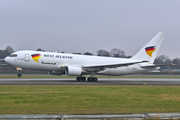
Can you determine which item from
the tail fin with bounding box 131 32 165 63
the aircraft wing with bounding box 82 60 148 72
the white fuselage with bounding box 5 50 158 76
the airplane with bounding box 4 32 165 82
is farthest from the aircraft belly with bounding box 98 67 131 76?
the tail fin with bounding box 131 32 165 63

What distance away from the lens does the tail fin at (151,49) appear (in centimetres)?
3509

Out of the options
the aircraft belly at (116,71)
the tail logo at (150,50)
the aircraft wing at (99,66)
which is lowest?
the aircraft belly at (116,71)

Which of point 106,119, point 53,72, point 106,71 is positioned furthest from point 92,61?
point 106,119

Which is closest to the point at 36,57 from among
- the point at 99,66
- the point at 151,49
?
the point at 99,66

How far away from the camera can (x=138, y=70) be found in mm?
35750

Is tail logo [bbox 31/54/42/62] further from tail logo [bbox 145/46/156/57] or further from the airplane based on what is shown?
tail logo [bbox 145/46/156/57]

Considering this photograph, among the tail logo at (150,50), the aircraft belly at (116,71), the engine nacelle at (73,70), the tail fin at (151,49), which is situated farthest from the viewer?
the tail logo at (150,50)

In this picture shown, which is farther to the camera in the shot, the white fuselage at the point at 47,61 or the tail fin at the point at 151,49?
the tail fin at the point at 151,49

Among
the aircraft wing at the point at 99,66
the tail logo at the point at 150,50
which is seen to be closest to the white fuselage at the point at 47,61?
the aircraft wing at the point at 99,66

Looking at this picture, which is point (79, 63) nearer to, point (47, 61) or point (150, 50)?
point (47, 61)

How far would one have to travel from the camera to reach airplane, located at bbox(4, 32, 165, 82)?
31.1 meters

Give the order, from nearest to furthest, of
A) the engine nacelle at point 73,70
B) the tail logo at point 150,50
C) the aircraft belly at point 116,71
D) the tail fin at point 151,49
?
the engine nacelle at point 73,70 → the aircraft belly at point 116,71 → the tail fin at point 151,49 → the tail logo at point 150,50

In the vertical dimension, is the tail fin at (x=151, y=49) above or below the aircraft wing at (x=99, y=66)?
above

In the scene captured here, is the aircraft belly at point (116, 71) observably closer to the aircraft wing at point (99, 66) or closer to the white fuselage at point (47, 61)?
the white fuselage at point (47, 61)
